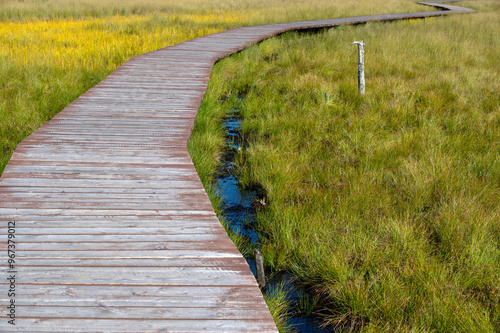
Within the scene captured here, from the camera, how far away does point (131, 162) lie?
11.5ft

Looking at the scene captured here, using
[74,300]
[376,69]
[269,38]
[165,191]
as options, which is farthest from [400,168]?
[269,38]

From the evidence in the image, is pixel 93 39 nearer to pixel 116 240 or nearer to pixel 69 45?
pixel 69 45

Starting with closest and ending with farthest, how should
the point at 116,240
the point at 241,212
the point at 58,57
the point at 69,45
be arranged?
the point at 116,240 < the point at 241,212 < the point at 58,57 < the point at 69,45

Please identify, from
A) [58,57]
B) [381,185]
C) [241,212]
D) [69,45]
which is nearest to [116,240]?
[241,212]

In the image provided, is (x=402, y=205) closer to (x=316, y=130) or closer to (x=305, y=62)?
(x=316, y=130)

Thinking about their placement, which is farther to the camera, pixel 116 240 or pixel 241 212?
pixel 241 212

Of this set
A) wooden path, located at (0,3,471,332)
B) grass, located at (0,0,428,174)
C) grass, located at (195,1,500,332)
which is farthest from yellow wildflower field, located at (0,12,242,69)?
wooden path, located at (0,3,471,332)

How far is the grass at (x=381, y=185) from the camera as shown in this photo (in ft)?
8.22

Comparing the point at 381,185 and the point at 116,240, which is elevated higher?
the point at 116,240

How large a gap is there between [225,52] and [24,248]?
6.73 metres

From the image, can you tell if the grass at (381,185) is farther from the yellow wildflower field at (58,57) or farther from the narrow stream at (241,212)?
the yellow wildflower field at (58,57)

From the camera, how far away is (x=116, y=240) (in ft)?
7.86

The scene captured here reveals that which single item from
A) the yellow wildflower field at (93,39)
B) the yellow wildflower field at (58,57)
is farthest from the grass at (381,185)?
the yellow wildflower field at (93,39)

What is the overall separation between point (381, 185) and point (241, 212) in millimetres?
1228
